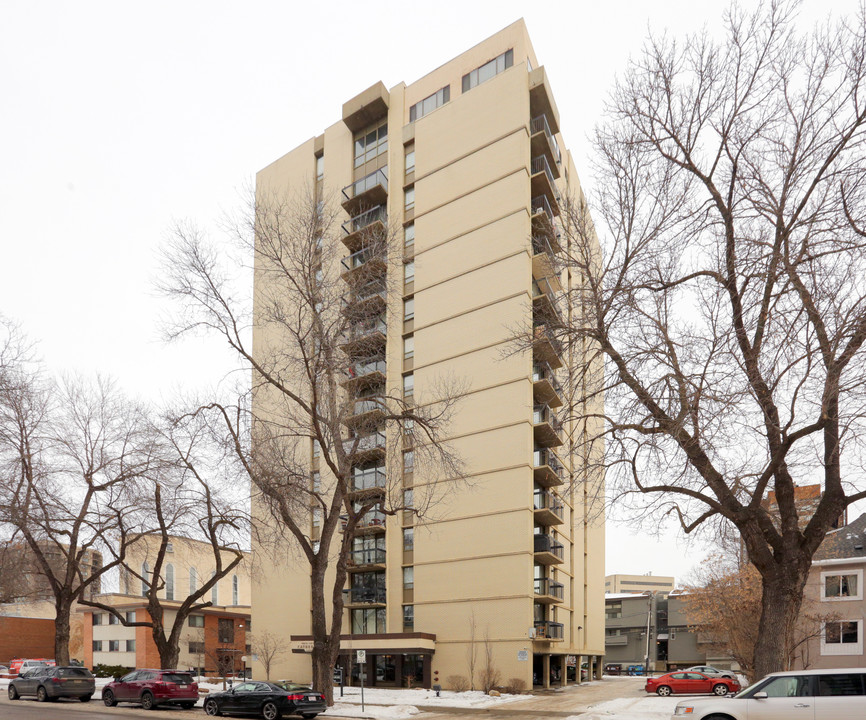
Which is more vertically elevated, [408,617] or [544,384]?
[544,384]

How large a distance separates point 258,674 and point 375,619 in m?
8.96

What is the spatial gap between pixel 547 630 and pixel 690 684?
30.1 ft

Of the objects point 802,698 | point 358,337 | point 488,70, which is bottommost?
point 802,698

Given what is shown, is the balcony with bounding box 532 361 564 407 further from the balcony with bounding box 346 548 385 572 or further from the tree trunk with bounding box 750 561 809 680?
the tree trunk with bounding box 750 561 809 680

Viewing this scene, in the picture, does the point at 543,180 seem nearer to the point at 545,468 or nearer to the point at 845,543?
the point at 545,468

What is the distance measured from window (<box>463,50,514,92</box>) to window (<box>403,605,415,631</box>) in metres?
30.4

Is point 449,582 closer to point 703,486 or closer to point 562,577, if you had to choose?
point 562,577

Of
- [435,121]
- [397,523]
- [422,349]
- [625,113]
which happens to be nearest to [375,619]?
[397,523]

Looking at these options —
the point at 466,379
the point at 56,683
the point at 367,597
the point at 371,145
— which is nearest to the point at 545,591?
the point at 367,597

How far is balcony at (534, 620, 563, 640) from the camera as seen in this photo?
3903 centimetres

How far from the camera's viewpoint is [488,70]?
4550cm

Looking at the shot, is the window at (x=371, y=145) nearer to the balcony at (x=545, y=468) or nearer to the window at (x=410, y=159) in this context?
the window at (x=410, y=159)

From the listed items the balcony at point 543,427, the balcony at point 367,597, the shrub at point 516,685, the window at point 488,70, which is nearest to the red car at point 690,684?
the shrub at point 516,685

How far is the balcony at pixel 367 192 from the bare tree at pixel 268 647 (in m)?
27.0
